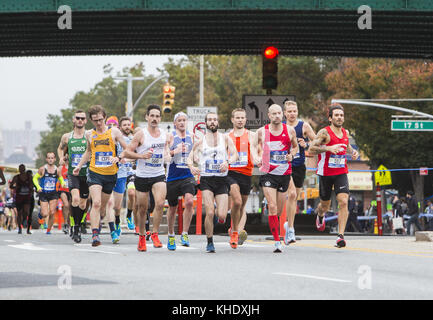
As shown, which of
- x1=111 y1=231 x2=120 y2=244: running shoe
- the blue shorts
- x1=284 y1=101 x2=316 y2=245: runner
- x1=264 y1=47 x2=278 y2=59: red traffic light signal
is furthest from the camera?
x1=264 y1=47 x2=278 y2=59: red traffic light signal

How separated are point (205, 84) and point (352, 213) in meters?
30.2

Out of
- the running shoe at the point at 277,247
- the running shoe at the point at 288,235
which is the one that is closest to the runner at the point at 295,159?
the running shoe at the point at 288,235

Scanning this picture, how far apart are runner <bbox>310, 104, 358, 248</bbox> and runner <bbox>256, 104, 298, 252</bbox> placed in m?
0.45

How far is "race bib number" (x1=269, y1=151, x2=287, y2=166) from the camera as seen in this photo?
1455 cm

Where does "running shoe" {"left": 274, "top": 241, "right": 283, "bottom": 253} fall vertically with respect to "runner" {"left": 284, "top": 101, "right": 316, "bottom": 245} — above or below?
below

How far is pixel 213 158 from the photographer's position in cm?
1441

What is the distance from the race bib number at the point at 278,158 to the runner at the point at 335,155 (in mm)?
476

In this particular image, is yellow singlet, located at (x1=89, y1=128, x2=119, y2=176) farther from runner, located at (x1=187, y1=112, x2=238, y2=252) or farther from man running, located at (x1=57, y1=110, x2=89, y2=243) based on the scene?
runner, located at (x1=187, y1=112, x2=238, y2=252)

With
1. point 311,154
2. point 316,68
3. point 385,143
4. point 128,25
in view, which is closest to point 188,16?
point 128,25

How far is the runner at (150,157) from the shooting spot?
14.4m

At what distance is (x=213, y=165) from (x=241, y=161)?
0.75m

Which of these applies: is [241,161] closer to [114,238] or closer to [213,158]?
[213,158]

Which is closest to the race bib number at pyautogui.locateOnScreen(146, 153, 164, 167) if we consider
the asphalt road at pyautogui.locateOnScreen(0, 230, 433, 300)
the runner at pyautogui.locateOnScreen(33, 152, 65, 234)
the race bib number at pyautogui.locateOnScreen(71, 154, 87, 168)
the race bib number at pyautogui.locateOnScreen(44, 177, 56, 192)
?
the asphalt road at pyautogui.locateOnScreen(0, 230, 433, 300)

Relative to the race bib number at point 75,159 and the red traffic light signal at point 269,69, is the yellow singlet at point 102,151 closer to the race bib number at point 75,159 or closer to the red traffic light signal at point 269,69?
the race bib number at point 75,159
